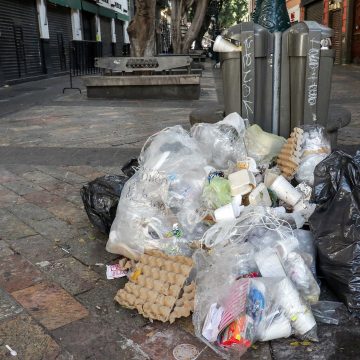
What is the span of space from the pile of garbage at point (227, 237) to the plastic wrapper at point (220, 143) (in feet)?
0.03

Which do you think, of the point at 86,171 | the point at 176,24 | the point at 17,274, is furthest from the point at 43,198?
the point at 176,24

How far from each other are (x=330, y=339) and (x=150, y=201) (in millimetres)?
1217

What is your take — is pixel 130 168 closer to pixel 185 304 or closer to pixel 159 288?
pixel 159 288

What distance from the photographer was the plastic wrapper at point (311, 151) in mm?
3068

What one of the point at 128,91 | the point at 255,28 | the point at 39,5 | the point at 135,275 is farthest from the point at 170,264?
the point at 39,5

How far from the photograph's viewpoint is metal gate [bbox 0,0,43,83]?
14.2m

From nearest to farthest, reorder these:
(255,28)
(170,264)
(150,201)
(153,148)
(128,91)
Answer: (170,264)
(150,201)
(153,148)
(255,28)
(128,91)

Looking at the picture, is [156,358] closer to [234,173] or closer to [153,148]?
[234,173]

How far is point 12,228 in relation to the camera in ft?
10.5

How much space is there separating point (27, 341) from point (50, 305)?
0.94 feet

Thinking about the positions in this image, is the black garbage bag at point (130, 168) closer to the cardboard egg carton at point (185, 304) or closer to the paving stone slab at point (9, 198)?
the paving stone slab at point (9, 198)

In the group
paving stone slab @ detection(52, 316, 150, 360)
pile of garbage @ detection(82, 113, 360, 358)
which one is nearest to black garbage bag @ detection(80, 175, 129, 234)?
pile of garbage @ detection(82, 113, 360, 358)

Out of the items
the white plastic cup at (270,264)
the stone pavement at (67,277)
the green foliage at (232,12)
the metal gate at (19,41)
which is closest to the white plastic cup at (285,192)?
the white plastic cup at (270,264)

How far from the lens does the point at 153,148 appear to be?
3055 mm
